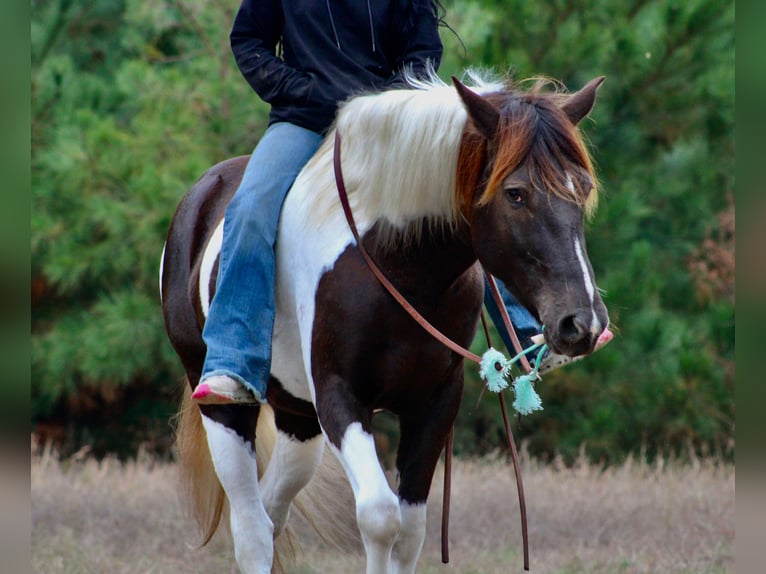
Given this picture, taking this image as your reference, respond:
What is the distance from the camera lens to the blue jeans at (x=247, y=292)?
12.8 ft

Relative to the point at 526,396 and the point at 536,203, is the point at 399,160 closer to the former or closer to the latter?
the point at 536,203

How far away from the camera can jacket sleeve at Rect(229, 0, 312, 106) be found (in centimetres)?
421

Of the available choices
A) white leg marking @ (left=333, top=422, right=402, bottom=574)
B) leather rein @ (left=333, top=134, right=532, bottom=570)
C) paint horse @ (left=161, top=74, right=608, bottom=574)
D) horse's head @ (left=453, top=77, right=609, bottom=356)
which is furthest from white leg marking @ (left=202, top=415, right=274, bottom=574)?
horse's head @ (left=453, top=77, right=609, bottom=356)

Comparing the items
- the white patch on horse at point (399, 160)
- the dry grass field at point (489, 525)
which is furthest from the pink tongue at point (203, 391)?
the dry grass field at point (489, 525)

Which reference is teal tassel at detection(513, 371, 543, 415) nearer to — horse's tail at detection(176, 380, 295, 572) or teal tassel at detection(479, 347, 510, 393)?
teal tassel at detection(479, 347, 510, 393)

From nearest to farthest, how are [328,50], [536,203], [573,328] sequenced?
[573,328], [536,203], [328,50]

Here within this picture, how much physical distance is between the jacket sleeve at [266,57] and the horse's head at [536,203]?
924 millimetres

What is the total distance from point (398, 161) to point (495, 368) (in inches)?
28.2

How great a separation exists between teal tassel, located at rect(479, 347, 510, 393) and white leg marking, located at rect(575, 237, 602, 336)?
0.44 metres

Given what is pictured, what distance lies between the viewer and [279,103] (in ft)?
14.1

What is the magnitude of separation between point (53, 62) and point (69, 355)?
9.17 ft

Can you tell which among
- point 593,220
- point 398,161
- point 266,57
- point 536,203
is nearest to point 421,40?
point 266,57

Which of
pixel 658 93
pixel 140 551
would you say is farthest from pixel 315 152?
pixel 658 93

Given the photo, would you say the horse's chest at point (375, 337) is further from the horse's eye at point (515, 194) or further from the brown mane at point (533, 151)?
the horse's eye at point (515, 194)
